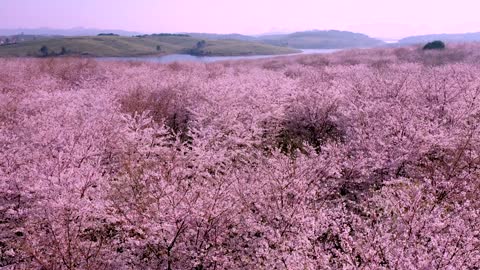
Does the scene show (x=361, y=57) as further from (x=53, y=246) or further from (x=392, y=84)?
(x=53, y=246)

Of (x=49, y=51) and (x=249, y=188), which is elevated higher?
(x=49, y=51)

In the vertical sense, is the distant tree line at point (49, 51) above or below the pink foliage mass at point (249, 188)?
above

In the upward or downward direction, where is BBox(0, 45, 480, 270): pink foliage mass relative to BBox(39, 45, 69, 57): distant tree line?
downward

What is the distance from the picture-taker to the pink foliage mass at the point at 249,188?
11.3 meters

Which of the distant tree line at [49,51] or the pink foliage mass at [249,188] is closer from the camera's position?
the pink foliage mass at [249,188]

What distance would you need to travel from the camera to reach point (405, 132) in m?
18.4

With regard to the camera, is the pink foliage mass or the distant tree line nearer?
the pink foliage mass

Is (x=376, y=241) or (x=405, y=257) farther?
(x=376, y=241)

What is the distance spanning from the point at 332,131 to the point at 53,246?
20.0 meters

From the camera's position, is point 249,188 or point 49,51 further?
point 49,51

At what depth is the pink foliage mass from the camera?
11.3m

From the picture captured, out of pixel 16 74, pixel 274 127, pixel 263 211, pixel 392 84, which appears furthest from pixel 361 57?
pixel 263 211

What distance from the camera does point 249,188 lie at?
45.8ft

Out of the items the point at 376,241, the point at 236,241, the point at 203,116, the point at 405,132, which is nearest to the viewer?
the point at 376,241
